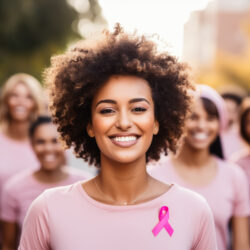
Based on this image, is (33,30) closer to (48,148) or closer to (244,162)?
(48,148)

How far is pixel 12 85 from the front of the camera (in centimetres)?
615

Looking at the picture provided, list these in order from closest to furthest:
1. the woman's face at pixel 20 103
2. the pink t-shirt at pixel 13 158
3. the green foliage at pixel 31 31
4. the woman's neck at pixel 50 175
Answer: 1. the woman's neck at pixel 50 175
2. the pink t-shirt at pixel 13 158
3. the woman's face at pixel 20 103
4. the green foliage at pixel 31 31

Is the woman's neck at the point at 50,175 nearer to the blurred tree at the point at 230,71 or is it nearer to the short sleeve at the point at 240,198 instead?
the short sleeve at the point at 240,198

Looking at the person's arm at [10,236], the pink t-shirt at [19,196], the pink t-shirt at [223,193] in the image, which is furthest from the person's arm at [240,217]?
the person's arm at [10,236]

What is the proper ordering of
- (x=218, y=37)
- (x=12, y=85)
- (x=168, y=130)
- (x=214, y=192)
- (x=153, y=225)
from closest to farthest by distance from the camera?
(x=153, y=225)
(x=168, y=130)
(x=214, y=192)
(x=12, y=85)
(x=218, y=37)

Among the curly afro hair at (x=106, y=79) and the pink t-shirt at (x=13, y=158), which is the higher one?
the curly afro hair at (x=106, y=79)

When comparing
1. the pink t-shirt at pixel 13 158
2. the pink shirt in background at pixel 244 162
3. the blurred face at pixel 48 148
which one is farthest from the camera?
the pink t-shirt at pixel 13 158

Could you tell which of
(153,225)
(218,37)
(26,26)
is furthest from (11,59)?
(218,37)

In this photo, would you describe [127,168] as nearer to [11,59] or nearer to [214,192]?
[214,192]

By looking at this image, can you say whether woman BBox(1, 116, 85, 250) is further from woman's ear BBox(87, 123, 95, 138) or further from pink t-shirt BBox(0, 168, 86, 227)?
woman's ear BBox(87, 123, 95, 138)

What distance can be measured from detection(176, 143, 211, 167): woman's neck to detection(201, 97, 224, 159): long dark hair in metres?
0.17

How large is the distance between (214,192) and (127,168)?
1.35 metres

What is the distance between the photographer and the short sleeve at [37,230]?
8.72 ft

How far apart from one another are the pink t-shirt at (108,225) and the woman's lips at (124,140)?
0.34 m
